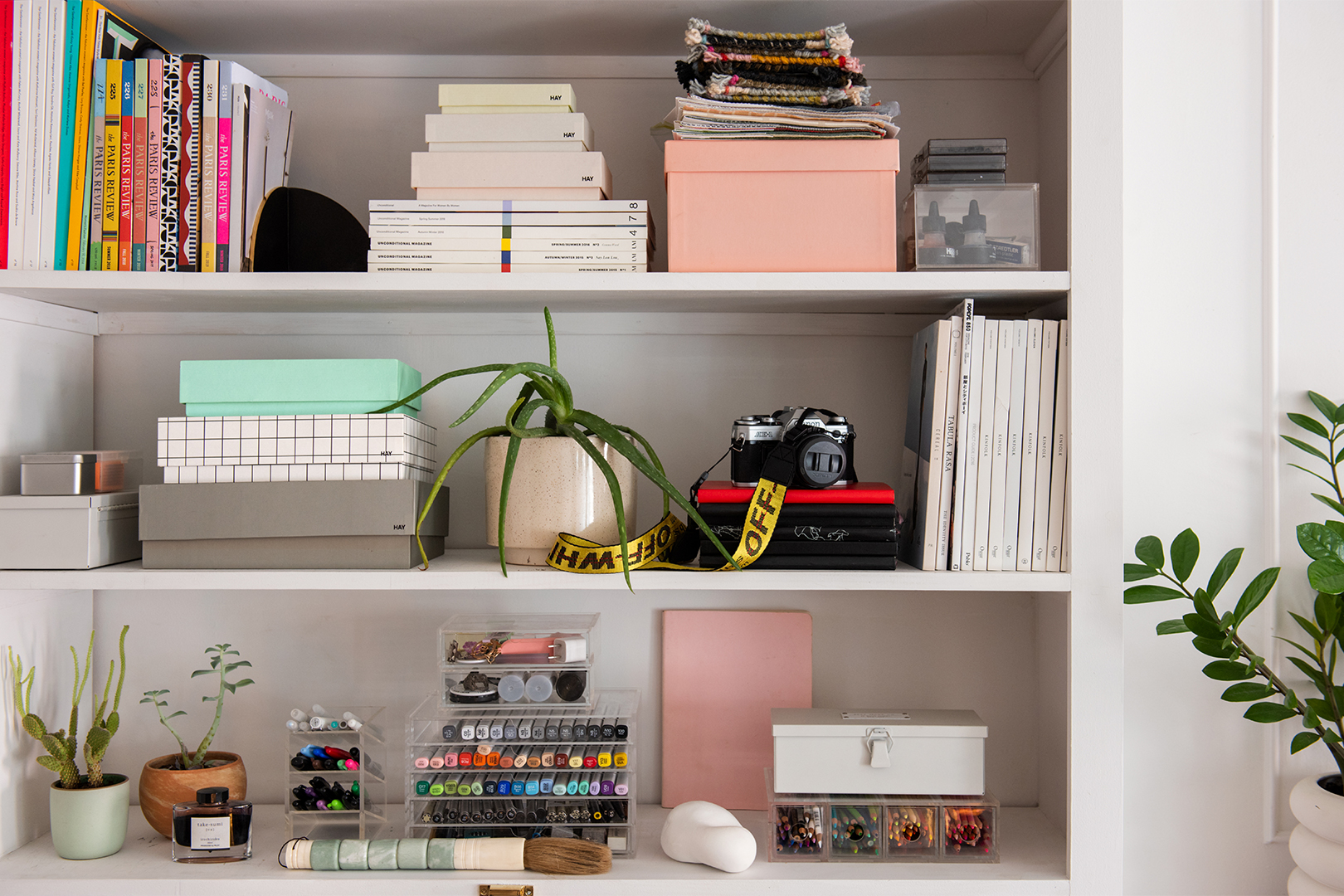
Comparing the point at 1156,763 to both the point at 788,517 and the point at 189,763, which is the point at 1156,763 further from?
the point at 189,763

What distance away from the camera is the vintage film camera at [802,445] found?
999mm

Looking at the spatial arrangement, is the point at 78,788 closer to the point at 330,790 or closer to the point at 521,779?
the point at 330,790

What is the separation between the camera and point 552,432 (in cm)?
104

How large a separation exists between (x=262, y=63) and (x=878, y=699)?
1.31 meters

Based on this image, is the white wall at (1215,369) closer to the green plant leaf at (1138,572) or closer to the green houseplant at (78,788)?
the green plant leaf at (1138,572)

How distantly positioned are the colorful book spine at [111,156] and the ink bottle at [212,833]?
2.24 ft

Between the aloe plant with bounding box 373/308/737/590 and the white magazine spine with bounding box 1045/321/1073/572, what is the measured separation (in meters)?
0.38

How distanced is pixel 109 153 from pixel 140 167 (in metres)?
0.04

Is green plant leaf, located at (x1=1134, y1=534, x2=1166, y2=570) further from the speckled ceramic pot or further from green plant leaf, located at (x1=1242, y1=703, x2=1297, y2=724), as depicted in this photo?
the speckled ceramic pot

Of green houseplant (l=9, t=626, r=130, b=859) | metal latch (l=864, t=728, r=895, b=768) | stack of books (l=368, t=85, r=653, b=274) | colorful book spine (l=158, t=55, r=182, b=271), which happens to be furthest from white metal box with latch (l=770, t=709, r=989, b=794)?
colorful book spine (l=158, t=55, r=182, b=271)

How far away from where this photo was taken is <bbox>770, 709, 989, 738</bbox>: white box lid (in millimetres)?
1031

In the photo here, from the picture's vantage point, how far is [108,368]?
1266 mm

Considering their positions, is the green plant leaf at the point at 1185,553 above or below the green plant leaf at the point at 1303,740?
above

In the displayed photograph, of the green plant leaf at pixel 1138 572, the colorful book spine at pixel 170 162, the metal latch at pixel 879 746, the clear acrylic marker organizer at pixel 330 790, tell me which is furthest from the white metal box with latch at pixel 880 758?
the colorful book spine at pixel 170 162
